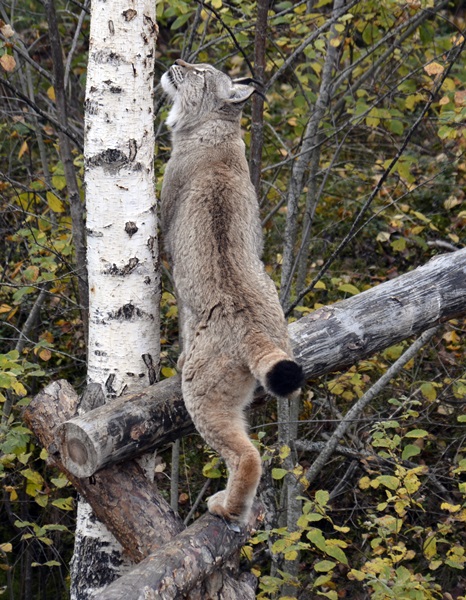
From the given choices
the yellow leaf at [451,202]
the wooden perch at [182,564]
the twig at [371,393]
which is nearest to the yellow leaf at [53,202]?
the twig at [371,393]

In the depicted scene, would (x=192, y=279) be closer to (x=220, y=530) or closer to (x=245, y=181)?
(x=245, y=181)

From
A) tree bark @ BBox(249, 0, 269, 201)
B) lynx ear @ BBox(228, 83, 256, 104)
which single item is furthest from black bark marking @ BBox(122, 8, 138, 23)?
tree bark @ BBox(249, 0, 269, 201)

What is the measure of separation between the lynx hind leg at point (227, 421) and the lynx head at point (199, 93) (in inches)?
69.8

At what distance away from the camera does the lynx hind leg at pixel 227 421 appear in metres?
3.30

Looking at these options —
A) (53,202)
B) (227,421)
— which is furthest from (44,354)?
(227,421)

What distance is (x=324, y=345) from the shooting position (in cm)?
386

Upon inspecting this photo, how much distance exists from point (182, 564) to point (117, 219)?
1.53 metres

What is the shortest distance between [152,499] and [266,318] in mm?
912

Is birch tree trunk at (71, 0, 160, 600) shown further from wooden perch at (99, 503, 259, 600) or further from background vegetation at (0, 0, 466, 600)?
background vegetation at (0, 0, 466, 600)

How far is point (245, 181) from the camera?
165 inches

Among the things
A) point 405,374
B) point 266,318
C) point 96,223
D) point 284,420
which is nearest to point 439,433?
point 405,374

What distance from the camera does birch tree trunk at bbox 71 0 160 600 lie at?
3.56 m

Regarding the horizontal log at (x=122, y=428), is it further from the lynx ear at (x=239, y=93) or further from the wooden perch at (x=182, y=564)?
the lynx ear at (x=239, y=93)

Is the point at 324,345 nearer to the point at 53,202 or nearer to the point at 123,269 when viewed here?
the point at 123,269
